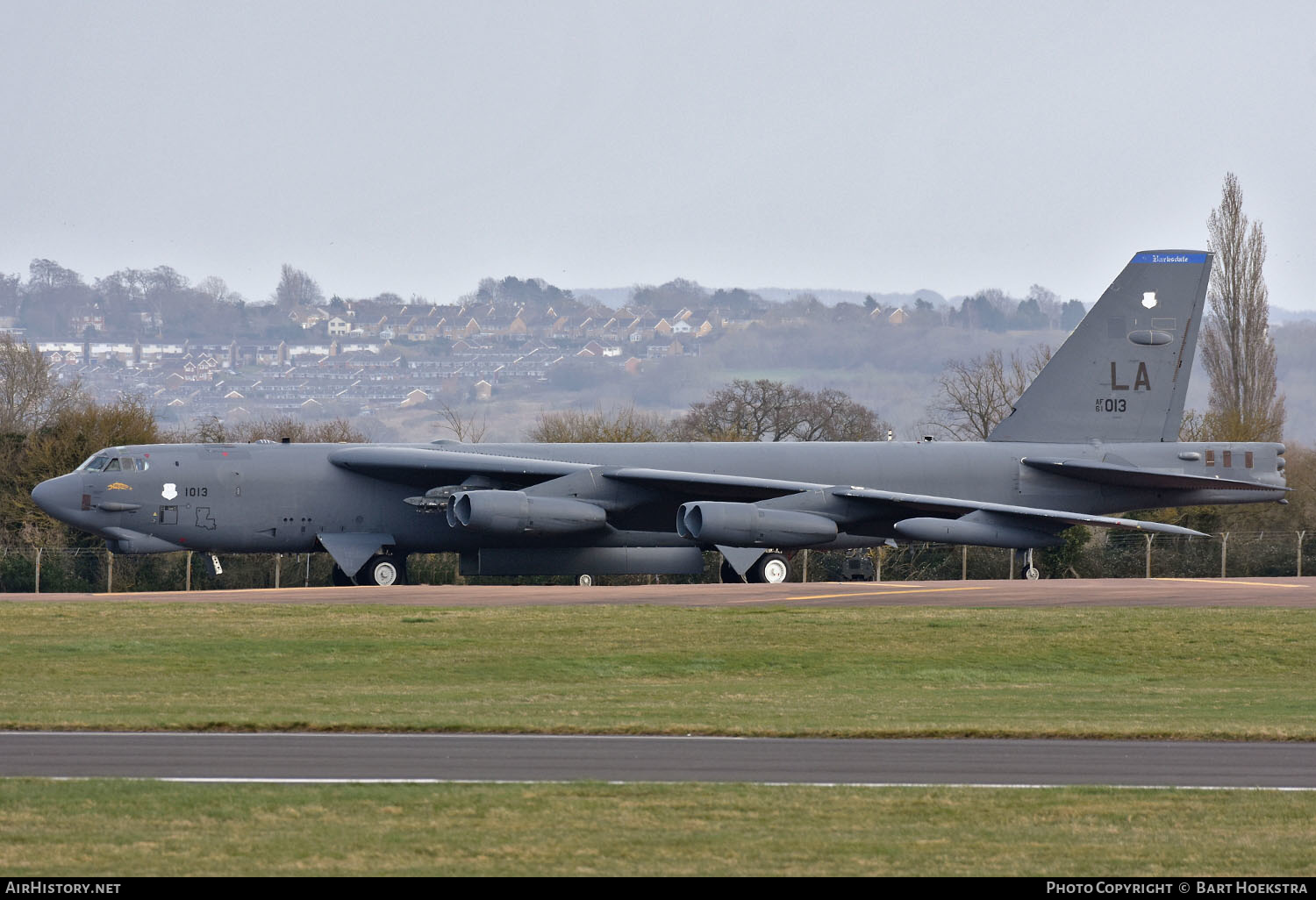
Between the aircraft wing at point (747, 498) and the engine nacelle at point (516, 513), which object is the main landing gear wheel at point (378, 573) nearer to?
the aircraft wing at point (747, 498)

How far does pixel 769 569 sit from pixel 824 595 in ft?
16.1

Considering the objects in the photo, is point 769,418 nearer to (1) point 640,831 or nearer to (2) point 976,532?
(2) point 976,532

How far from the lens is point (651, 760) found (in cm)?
1258

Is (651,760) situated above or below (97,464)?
below

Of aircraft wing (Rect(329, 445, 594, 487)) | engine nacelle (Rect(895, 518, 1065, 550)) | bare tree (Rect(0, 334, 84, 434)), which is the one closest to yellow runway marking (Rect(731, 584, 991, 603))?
engine nacelle (Rect(895, 518, 1065, 550))

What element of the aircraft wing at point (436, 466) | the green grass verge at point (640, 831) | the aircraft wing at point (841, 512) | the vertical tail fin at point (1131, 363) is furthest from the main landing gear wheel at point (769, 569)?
the green grass verge at point (640, 831)

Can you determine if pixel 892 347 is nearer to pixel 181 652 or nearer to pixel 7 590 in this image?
pixel 7 590

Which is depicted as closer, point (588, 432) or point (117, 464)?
point (117, 464)

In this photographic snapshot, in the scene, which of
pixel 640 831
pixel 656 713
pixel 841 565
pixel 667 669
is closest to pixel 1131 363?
pixel 841 565

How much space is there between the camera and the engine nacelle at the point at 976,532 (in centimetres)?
3012

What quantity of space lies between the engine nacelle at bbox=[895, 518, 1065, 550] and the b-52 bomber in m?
0.04

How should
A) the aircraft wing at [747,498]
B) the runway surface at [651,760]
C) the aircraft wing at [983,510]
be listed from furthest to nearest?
the aircraft wing at [747,498], the aircraft wing at [983,510], the runway surface at [651,760]

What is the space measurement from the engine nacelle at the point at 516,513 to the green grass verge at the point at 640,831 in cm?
1891

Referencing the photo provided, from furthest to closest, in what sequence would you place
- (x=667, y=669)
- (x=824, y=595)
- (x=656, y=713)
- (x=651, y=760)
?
(x=824, y=595)
(x=667, y=669)
(x=656, y=713)
(x=651, y=760)
